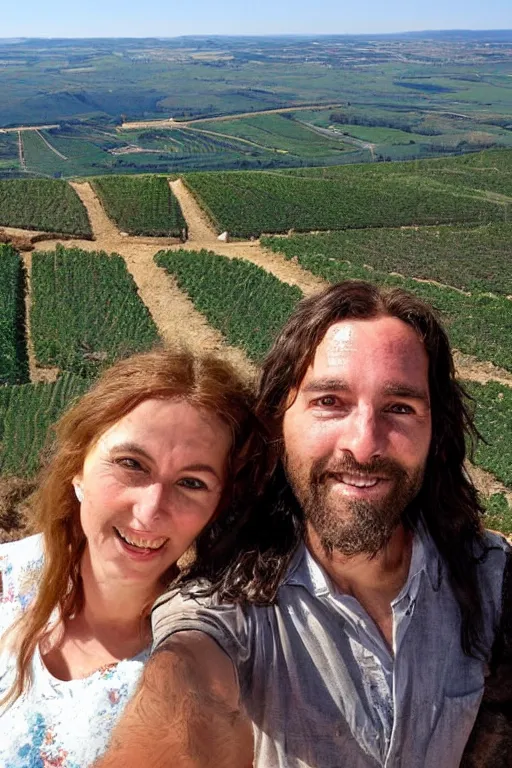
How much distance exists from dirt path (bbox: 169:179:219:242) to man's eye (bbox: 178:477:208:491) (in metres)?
30.5

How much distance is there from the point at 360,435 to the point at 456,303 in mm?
25387

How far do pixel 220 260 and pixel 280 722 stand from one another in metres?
26.9

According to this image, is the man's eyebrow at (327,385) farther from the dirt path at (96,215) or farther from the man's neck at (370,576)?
the dirt path at (96,215)

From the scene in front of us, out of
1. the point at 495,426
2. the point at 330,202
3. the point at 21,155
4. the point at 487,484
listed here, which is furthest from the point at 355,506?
the point at 21,155

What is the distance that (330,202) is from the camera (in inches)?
1697

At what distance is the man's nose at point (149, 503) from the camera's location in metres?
2.18

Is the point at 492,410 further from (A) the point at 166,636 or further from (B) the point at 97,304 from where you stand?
(A) the point at 166,636

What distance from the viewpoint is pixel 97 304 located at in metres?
23.8

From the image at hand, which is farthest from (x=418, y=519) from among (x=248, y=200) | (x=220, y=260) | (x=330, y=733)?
(x=248, y=200)

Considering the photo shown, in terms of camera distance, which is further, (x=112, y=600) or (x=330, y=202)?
(x=330, y=202)

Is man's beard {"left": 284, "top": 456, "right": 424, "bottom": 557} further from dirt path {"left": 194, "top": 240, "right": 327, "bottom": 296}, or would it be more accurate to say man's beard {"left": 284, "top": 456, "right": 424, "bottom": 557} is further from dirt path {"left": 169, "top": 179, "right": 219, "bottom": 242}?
dirt path {"left": 169, "top": 179, "right": 219, "bottom": 242}

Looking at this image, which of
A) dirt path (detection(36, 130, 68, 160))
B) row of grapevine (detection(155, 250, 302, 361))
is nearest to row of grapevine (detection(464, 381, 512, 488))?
row of grapevine (detection(155, 250, 302, 361))

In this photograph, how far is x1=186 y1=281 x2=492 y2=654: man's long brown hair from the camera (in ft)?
7.43

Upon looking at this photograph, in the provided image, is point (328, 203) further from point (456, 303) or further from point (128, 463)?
point (128, 463)
